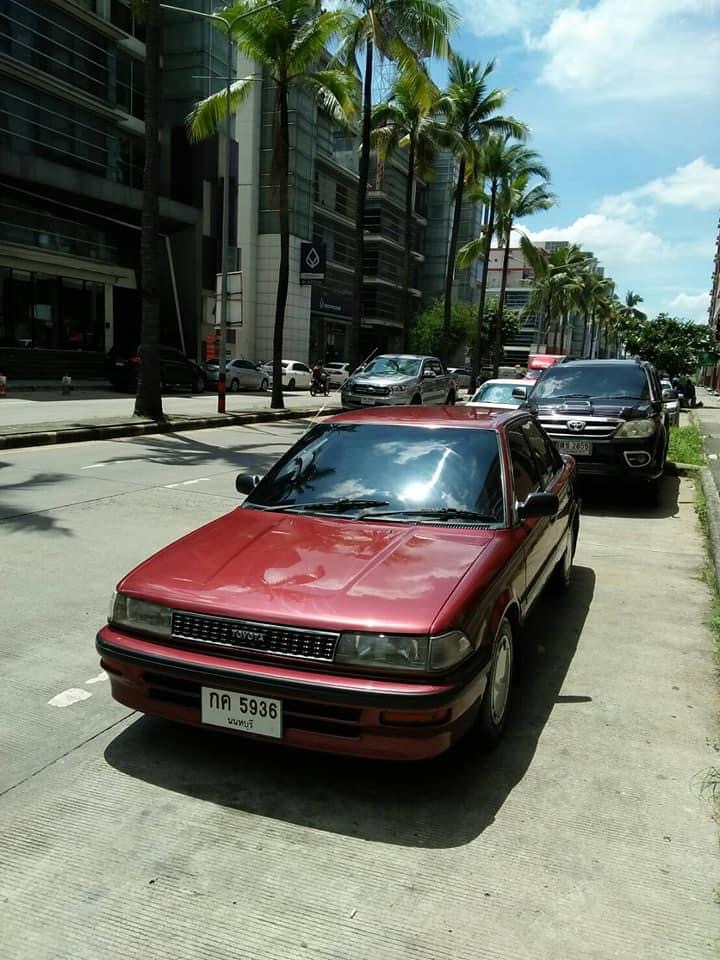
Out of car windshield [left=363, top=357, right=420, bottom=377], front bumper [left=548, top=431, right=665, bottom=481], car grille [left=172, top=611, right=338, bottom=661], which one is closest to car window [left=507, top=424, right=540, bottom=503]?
car grille [left=172, top=611, right=338, bottom=661]

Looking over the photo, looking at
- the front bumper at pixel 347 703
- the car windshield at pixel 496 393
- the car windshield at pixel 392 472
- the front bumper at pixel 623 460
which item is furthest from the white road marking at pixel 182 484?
the front bumper at pixel 347 703

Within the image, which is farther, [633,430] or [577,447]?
[577,447]

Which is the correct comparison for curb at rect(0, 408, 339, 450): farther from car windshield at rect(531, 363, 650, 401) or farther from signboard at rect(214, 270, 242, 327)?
car windshield at rect(531, 363, 650, 401)

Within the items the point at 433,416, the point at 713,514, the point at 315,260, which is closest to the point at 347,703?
the point at 433,416

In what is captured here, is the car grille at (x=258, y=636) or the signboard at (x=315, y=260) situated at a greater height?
the signboard at (x=315, y=260)

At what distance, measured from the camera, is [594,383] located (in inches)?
411

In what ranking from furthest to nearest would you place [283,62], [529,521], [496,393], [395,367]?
[395,367] < [283,62] < [496,393] < [529,521]

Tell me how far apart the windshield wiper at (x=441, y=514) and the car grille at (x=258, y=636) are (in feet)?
3.67

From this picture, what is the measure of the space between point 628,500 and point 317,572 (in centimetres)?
784

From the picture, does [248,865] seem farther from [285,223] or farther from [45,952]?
[285,223]

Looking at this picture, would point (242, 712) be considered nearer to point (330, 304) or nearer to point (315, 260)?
point (315, 260)

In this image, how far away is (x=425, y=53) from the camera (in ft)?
71.0

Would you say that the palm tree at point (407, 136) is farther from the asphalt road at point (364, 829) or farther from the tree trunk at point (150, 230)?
the asphalt road at point (364, 829)

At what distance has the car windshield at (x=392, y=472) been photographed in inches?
160
